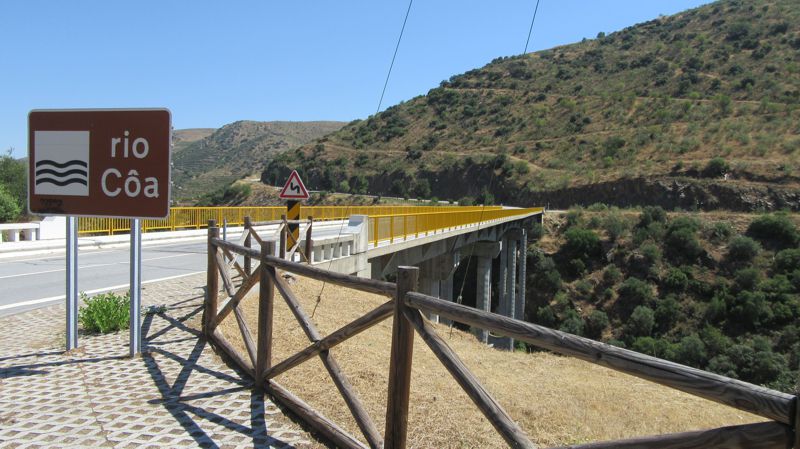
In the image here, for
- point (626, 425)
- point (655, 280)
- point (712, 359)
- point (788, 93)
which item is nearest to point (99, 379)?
point (626, 425)

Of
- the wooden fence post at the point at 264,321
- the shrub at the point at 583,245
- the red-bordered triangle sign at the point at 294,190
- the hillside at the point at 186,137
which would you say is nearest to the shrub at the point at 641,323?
the shrub at the point at 583,245

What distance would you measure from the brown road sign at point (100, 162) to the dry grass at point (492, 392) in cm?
226

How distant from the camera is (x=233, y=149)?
156 metres

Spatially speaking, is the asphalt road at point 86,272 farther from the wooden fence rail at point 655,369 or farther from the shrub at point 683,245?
the shrub at point 683,245

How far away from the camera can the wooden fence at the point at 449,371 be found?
2.11 m

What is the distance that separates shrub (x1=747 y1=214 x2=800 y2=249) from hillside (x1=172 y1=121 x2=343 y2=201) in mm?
91433

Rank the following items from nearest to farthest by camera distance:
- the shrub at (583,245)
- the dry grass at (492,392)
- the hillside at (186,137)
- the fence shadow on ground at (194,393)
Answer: the fence shadow on ground at (194,393) → the dry grass at (492,392) → the shrub at (583,245) → the hillside at (186,137)

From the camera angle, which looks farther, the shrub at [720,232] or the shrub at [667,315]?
the shrub at [720,232]

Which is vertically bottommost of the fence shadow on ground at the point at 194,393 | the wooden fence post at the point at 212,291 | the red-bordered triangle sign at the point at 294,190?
the fence shadow on ground at the point at 194,393

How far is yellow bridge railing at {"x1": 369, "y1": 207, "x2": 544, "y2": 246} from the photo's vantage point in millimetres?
17781

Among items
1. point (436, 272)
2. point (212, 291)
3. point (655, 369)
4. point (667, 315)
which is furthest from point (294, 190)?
point (667, 315)

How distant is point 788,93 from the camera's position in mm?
67312

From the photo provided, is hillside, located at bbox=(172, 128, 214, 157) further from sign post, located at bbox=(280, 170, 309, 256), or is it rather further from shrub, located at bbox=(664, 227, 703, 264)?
sign post, located at bbox=(280, 170, 309, 256)

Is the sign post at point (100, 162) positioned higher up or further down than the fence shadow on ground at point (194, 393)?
higher up
